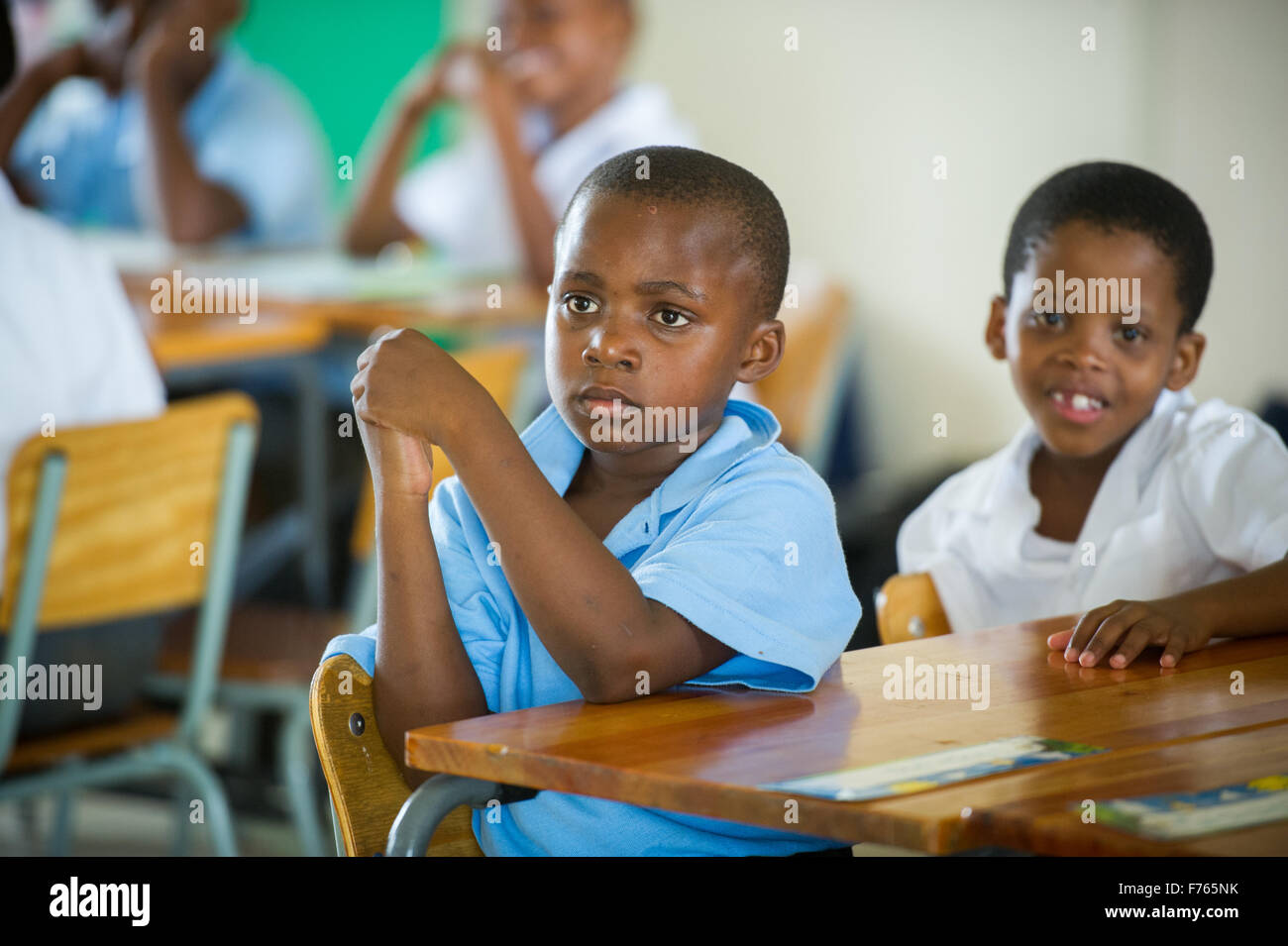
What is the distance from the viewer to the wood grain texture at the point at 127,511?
2.10 m

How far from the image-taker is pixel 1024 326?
168 centimetres

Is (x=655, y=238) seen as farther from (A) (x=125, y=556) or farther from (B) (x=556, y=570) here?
(A) (x=125, y=556)

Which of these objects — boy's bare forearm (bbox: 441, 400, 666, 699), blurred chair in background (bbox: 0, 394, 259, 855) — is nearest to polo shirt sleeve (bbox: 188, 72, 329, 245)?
blurred chair in background (bbox: 0, 394, 259, 855)

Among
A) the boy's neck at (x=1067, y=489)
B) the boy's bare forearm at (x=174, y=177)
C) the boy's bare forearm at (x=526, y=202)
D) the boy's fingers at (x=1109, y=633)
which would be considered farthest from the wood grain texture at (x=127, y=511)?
the boy's bare forearm at (x=174, y=177)

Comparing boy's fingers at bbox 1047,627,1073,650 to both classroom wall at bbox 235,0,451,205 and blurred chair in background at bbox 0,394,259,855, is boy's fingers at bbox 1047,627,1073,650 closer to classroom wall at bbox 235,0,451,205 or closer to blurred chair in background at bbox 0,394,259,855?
blurred chair in background at bbox 0,394,259,855

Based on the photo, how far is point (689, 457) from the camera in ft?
4.19

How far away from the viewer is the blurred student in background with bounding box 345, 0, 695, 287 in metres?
4.11

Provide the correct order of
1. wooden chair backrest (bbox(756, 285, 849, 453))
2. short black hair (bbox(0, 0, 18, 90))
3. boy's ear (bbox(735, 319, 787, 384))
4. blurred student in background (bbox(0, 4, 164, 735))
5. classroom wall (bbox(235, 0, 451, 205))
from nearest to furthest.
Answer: boy's ear (bbox(735, 319, 787, 384)) < blurred student in background (bbox(0, 4, 164, 735)) < short black hair (bbox(0, 0, 18, 90)) < wooden chair backrest (bbox(756, 285, 849, 453)) < classroom wall (bbox(235, 0, 451, 205))

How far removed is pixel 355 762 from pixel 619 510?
301 millimetres

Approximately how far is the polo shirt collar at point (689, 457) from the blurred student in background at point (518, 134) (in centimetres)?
268

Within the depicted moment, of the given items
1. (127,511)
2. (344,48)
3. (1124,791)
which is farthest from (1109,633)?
(344,48)

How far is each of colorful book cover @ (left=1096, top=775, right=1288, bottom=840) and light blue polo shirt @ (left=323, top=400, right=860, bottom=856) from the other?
0.34 metres
